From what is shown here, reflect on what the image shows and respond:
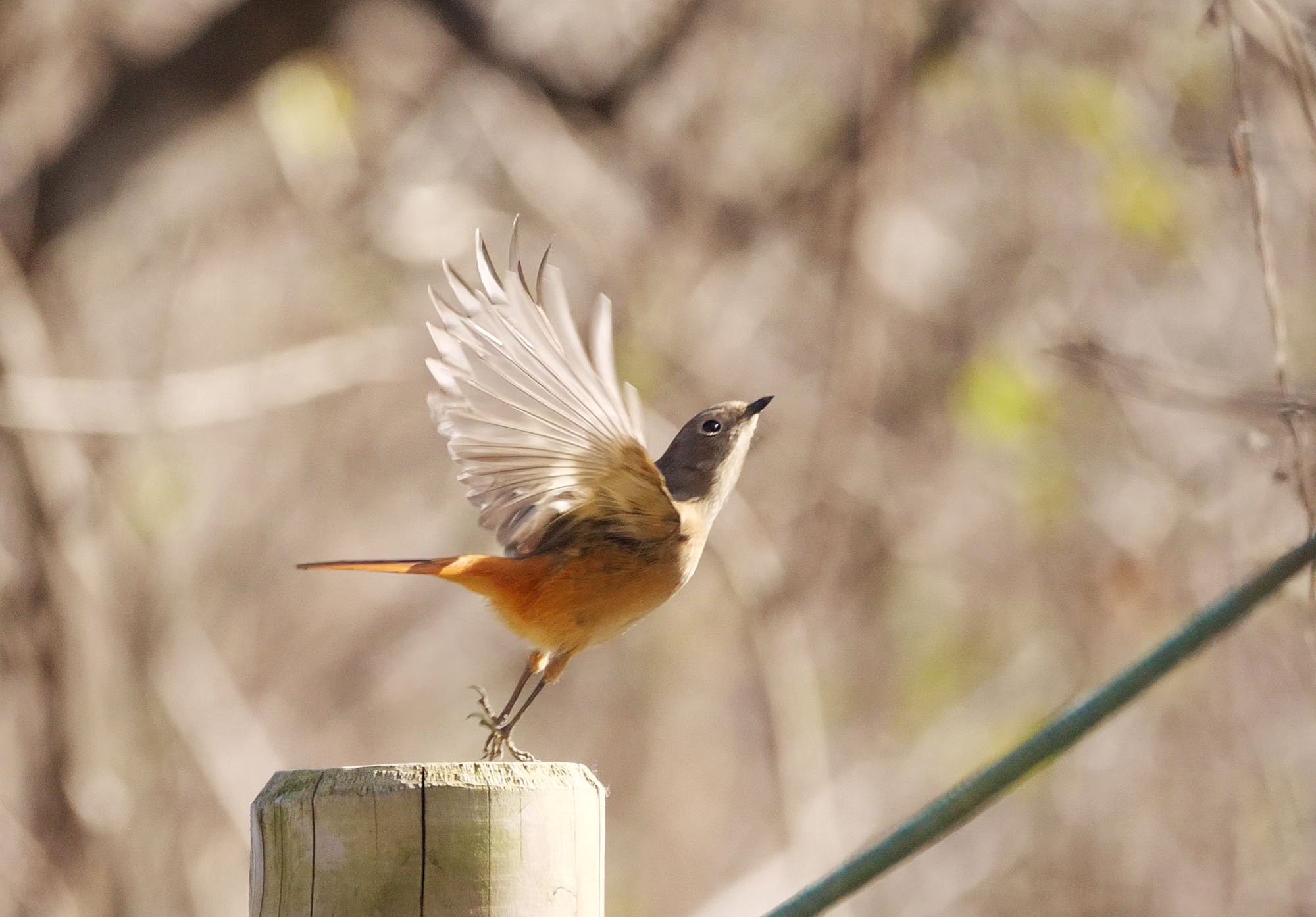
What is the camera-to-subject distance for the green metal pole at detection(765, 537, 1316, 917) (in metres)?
1.23

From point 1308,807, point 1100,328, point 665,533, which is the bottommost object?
point 665,533

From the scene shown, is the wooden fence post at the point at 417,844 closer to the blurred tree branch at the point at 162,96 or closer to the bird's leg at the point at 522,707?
the bird's leg at the point at 522,707

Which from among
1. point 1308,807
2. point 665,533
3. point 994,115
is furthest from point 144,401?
point 1308,807

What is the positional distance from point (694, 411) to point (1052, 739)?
6060 millimetres

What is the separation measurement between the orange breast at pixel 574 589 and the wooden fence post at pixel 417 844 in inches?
62.8

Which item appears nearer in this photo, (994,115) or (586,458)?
(586,458)

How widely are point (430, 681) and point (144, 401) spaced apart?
270 cm

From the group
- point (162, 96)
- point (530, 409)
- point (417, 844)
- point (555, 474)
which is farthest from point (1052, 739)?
point (162, 96)

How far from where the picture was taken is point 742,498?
753 cm

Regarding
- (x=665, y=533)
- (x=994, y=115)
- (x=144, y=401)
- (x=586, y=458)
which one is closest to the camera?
(x=586, y=458)

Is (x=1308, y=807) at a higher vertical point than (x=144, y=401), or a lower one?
lower

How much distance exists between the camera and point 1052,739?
1290 mm

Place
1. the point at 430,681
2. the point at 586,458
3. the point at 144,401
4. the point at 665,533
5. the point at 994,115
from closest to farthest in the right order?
the point at 586,458
the point at 665,533
the point at 144,401
the point at 994,115
the point at 430,681

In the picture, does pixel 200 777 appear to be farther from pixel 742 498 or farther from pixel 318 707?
pixel 742 498
